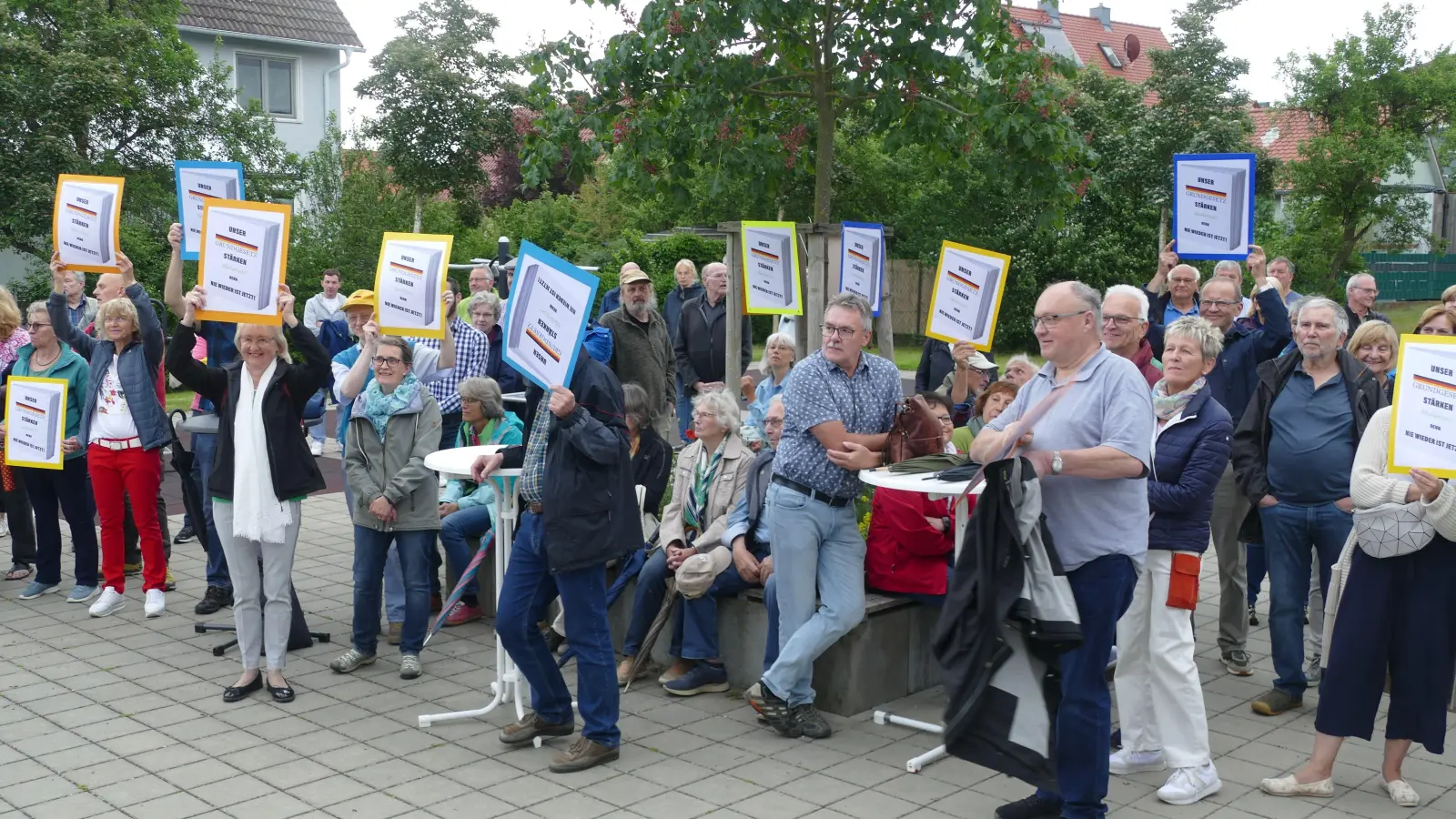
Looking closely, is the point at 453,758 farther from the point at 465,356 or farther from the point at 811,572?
the point at 465,356

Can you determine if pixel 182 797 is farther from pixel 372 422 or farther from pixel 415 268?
pixel 415 268

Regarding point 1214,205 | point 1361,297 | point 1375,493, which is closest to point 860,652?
point 1375,493

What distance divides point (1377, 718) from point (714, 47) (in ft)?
17.6

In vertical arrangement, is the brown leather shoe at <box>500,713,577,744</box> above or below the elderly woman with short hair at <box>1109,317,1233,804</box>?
below

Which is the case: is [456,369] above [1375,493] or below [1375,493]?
above

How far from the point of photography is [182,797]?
18.3ft

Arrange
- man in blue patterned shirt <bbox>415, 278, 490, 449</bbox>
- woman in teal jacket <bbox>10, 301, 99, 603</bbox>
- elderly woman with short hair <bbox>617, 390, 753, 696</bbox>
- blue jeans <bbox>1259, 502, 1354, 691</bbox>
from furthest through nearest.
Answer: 1. man in blue patterned shirt <bbox>415, 278, 490, 449</bbox>
2. woman in teal jacket <bbox>10, 301, 99, 603</bbox>
3. elderly woman with short hair <bbox>617, 390, 753, 696</bbox>
4. blue jeans <bbox>1259, 502, 1354, 691</bbox>

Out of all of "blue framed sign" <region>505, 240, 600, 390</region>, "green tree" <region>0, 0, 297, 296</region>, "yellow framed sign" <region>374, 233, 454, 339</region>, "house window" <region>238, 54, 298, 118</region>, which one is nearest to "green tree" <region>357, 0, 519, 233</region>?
"house window" <region>238, 54, 298, 118</region>

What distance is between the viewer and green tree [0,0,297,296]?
20.2 metres

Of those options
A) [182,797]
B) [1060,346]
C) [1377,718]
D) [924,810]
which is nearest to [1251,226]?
[1377,718]

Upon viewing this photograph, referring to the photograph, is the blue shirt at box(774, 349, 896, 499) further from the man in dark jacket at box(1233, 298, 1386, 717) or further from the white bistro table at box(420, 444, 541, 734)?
the man in dark jacket at box(1233, 298, 1386, 717)

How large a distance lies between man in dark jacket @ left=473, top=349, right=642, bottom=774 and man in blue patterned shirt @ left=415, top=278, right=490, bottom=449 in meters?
3.05

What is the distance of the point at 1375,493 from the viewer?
5.33 meters

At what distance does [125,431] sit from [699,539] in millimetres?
3899
